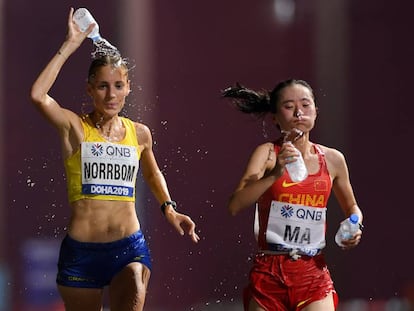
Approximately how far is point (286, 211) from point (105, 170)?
34.2 inches

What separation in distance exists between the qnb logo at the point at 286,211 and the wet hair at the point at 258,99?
51 cm

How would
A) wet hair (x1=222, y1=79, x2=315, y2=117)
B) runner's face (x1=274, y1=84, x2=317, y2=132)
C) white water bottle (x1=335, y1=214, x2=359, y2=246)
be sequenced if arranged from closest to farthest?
white water bottle (x1=335, y1=214, x2=359, y2=246) → runner's face (x1=274, y1=84, x2=317, y2=132) → wet hair (x1=222, y1=79, x2=315, y2=117)

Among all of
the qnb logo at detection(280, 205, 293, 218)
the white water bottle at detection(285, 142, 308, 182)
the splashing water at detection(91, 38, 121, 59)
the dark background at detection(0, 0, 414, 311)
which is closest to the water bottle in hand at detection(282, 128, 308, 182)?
the white water bottle at detection(285, 142, 308, 182)

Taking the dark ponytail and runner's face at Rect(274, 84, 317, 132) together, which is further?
the dark ponytail

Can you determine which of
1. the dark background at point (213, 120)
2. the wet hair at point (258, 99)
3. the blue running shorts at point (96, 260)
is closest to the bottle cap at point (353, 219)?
the wet hair at point (258, 99)

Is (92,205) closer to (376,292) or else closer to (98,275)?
(98,275)

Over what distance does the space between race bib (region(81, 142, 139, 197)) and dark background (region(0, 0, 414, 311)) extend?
2.02 meters

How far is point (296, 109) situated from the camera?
562cm

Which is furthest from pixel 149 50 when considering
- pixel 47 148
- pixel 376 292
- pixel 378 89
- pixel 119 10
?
pixel 376 292

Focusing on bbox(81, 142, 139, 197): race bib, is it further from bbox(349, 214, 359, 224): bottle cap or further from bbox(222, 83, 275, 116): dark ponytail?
bbox(349, 214, 359, 224): bottle cap

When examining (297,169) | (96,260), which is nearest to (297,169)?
(297,169)

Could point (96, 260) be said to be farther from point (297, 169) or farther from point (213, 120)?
point (213, 120)

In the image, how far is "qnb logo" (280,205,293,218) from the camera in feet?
18.1

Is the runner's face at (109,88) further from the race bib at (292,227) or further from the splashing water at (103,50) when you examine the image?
the race bib at (292,227)
